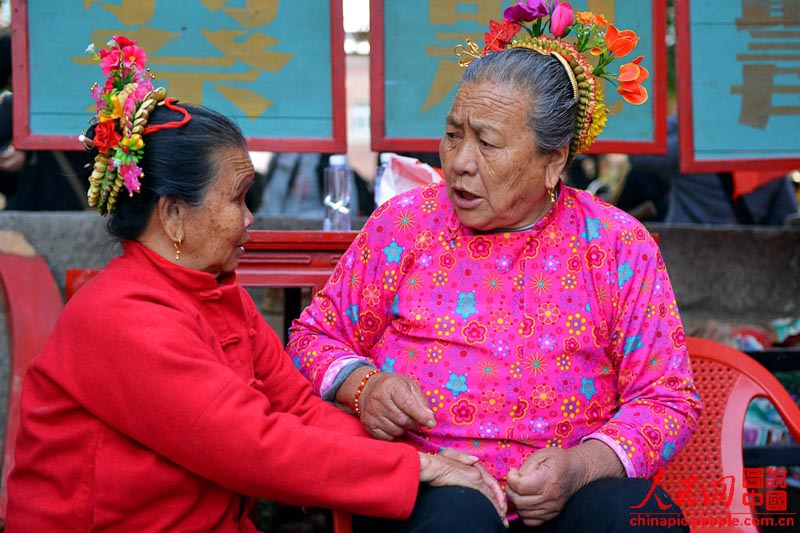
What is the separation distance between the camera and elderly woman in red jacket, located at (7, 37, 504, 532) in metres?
1.86

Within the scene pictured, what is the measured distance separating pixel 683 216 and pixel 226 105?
3.02m

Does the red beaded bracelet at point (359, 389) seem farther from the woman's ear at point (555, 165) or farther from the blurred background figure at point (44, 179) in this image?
the blurred background figure at point (44, 179)

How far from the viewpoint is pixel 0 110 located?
13.9 ft

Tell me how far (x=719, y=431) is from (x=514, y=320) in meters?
0.87

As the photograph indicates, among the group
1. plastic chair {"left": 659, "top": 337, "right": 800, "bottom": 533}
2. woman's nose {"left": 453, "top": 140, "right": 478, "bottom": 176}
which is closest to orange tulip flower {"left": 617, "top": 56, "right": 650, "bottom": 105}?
woman's nose {"left": 453, "top": 140, "right": 478, "bottom": 176}

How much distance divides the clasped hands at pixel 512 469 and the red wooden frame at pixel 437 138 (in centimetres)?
147

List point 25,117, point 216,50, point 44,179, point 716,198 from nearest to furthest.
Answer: point 25,117, point 216,50, point 44,179, point 716,198

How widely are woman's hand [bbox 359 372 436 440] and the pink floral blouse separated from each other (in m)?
0.11

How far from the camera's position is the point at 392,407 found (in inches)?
84.8

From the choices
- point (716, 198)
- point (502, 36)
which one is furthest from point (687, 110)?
point (716, 198)

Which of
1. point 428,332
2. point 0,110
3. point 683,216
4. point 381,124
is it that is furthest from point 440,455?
point 683,216

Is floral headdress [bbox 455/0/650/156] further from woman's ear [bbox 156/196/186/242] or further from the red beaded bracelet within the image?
woman's ear [bbox 156/196/186/242]

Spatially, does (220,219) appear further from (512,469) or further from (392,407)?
(512,469)

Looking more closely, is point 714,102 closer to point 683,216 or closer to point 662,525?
point 683,216
